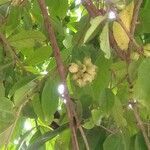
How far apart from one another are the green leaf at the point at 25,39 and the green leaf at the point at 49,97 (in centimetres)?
17

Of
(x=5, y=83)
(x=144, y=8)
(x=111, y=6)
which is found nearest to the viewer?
(x=111, y=6)

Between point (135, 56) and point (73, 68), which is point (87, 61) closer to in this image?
point (73, 68)

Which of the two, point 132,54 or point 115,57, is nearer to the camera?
point 132,54

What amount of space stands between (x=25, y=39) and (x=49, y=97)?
0.20 m

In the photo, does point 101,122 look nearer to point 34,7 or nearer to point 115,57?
point 115,57

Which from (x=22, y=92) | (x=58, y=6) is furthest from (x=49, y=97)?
(x=58, y=6)

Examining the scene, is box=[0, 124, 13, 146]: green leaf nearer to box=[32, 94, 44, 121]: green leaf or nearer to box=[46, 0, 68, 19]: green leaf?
box=[32, 94, 44, 121]: green leaf

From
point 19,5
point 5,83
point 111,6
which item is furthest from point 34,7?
point 111,6

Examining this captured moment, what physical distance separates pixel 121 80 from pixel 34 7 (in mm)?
480

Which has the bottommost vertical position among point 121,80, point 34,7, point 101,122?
point 101,122

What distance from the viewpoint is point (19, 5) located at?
1.33 m

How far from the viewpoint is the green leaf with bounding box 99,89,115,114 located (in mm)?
1039

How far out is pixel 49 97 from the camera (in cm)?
110

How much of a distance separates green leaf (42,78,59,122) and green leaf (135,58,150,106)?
29 cm
